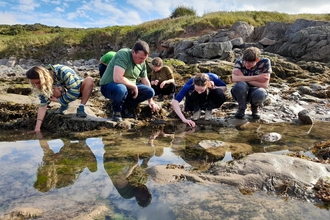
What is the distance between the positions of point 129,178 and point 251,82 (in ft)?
11.7

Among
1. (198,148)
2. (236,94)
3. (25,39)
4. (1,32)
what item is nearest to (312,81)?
(236,94)

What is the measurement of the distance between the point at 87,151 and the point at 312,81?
26.1ft

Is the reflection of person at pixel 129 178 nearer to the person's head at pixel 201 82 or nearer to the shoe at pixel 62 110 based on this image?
the person's head at pixel 201 82

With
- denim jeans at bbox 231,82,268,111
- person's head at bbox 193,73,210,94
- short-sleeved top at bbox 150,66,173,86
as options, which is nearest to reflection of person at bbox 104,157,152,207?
person's head at bbox 193,73,210,94

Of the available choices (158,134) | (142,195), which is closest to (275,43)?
(158,134)

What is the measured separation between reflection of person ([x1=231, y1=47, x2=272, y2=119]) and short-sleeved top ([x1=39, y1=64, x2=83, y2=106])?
2.96 m

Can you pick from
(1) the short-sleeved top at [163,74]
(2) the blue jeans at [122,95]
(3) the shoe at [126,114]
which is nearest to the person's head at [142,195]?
(2) the blue jeans at [122,95]

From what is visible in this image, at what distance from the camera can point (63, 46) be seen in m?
33.3

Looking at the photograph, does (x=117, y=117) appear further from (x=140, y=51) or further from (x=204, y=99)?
(x=204, y=99)

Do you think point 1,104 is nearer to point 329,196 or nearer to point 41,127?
point 41,127

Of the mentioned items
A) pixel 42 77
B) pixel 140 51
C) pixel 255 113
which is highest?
pixel 140 51

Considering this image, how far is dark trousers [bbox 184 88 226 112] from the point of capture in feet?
18.0

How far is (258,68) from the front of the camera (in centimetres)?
545

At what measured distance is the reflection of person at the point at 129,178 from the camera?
2.39 meters
